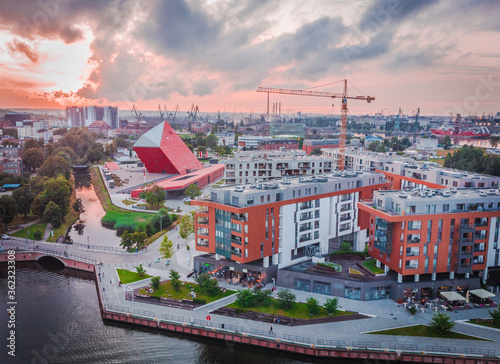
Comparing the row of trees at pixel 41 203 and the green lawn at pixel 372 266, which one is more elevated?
the row of trees at pixel 41 203

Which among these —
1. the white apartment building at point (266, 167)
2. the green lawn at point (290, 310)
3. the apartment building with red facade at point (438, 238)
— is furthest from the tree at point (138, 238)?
the apartment building with red facade at point (438, 238)

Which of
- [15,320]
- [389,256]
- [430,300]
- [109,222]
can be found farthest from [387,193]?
[109,222]

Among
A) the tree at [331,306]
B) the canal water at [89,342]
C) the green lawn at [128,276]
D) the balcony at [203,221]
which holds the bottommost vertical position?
the canal water at [89,342]

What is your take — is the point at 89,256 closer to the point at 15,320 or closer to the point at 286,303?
the point at 15,320

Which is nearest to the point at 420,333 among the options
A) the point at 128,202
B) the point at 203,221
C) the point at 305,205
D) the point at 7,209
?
the point at 305,205

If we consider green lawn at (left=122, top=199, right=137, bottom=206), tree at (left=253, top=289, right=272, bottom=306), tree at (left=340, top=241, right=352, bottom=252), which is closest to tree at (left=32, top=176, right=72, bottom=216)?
green lawn at (left=122, top=199, right=137, bottom=206)

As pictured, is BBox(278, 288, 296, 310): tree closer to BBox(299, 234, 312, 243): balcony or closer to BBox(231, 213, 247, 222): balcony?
BBox(231, 213, 247, 222): balcony

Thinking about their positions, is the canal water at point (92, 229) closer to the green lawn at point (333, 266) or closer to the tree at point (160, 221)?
the tree at point (160, 221)
